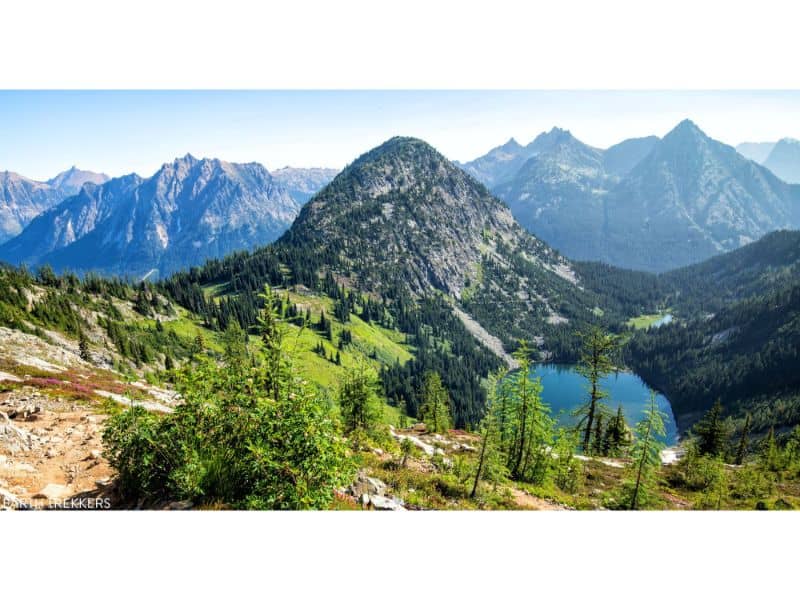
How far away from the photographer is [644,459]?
762 inches

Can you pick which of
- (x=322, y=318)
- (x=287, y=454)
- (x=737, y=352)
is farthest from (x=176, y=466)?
(x=737, y=352)

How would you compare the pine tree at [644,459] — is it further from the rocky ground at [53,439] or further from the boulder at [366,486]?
the rocky ground at [53,439]

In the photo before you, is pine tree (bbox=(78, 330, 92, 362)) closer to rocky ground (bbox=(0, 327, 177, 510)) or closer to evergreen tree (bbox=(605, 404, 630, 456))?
rocky ground (bbox=(0, 327, 177, 510))

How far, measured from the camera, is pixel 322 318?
151 m

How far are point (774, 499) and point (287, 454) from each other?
36.8 meters

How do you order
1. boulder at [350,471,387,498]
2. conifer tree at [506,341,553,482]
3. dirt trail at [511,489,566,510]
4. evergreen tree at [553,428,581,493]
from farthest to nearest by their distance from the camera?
evergreen tree at [553,428,581,493] → conifer tree at [506,341,553,482] → dirt trail at [511,489,566,510] → boulder at [350,471,387,498]

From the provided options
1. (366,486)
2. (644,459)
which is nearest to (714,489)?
(644,459)

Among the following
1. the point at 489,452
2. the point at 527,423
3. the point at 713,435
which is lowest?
the point at 713,435

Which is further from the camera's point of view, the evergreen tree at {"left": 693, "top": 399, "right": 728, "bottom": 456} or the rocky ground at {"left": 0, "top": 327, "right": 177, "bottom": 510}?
the evergreen tree at {"left": 693, "top": 399, "right": 728, "bottom": 456}

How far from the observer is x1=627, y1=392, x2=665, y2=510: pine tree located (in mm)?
19422

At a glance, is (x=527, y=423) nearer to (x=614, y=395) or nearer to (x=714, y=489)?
(x=714, y=489)

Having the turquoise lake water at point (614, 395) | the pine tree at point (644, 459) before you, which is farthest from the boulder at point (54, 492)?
the turquoise lake water at point (614, 395)

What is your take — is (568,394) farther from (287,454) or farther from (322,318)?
(287,454)

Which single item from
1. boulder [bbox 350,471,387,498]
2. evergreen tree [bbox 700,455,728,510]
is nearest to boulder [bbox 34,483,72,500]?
boulder [bbox 350,471,387,498]
